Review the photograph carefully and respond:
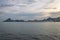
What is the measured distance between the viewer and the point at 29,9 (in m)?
2.74

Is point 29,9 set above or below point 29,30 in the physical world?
above

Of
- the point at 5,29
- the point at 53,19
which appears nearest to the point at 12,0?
the point at 5,29

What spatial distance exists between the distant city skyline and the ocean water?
113 mm

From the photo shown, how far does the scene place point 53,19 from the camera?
272 cm

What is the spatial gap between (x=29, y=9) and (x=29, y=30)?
33 centimetres

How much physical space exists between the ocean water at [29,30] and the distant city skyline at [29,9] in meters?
0.11

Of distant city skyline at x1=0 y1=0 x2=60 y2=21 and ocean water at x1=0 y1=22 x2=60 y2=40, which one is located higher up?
distant city skyline at x1=0 y1=0 x2=60 y2=21

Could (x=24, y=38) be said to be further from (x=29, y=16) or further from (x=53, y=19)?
(x=53, y=19)

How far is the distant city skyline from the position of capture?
2.73m

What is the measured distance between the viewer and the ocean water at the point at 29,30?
8.76 feet

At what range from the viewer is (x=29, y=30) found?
269 centimetres

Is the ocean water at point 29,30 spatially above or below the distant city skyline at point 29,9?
below

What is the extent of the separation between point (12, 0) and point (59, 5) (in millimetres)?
740

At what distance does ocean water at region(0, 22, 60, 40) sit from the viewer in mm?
2670
